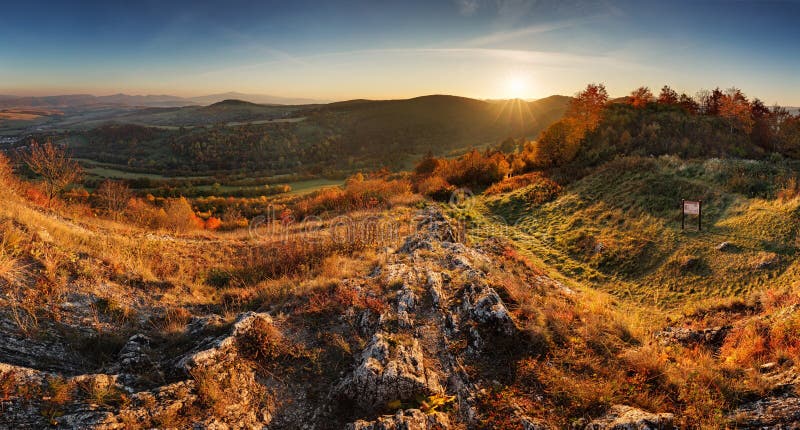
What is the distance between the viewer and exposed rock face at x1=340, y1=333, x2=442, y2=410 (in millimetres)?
5461

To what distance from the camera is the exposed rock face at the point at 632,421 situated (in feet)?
15.4

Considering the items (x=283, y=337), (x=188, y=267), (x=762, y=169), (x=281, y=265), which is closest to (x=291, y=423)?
(x=283, y=337)

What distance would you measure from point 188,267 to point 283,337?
6.33 metres

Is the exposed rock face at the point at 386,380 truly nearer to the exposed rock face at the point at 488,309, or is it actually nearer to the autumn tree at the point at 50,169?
the exposed rock face at the point at 488,309

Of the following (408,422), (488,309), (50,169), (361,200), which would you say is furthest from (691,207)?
(50,169)

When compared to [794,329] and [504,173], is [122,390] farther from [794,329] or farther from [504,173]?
[504,173]

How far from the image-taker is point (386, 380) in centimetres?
555

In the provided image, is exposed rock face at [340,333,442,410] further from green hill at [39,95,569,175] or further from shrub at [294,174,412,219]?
green hill at [39,95,569,175]

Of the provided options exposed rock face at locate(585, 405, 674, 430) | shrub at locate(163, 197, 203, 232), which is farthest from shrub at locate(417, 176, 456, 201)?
exposed rock face at locate(585, 405, 674, 430)

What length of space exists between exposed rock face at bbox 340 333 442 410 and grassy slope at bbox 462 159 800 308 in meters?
11.0

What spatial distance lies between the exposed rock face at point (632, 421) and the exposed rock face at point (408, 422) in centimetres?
216

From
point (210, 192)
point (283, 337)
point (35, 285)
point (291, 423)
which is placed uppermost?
point (35, 285)

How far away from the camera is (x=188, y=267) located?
10977mm

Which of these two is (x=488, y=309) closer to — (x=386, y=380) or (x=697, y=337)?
(x=386, y=380)
